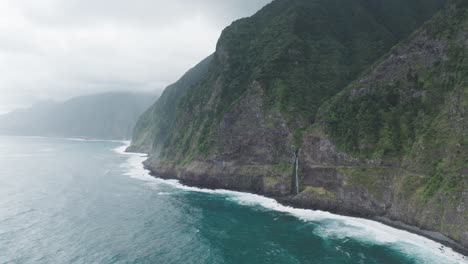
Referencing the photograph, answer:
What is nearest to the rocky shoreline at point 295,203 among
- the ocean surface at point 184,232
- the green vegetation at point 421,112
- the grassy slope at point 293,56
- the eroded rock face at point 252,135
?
the ocean surface at point 184,232

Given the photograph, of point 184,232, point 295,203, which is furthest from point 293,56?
point 184,232

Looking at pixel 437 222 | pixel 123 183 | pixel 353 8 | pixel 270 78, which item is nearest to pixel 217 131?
pixel 270 78

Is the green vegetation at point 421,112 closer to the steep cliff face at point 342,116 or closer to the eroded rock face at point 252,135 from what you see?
the steep cliff face at point 342,116

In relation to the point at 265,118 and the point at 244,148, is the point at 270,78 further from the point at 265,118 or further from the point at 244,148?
the point at 244,148

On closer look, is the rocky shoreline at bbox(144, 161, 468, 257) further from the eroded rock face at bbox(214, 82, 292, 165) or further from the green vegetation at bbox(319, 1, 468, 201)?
the eroded rock face at bbox(214, 82, 292, 165)

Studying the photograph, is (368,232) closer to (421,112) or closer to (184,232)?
(421,112)

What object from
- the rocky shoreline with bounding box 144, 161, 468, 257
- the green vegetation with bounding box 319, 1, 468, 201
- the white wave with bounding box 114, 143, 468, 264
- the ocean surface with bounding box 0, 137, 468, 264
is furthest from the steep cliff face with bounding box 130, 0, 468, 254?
the ocean surface with bounding box 0, 137, 468, 264
